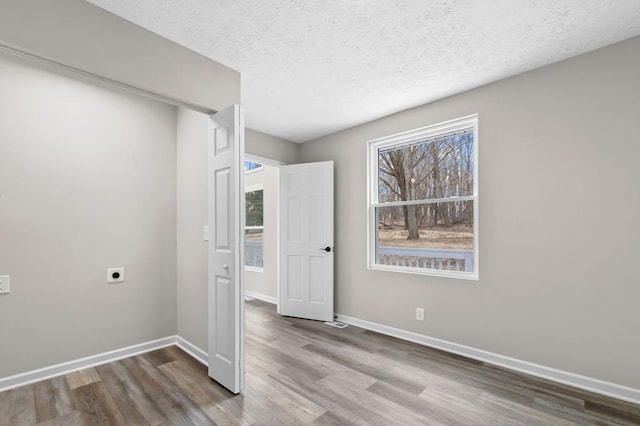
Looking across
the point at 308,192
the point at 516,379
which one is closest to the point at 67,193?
the point at 308,192

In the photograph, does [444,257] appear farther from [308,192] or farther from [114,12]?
[114,12]

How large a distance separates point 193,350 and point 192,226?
47.7 inches

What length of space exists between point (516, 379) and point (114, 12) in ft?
12.9

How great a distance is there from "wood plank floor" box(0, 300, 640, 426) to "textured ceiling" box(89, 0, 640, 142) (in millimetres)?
2587

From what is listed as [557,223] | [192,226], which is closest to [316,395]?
[192,226]

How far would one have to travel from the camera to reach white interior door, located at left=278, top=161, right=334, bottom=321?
4.06m

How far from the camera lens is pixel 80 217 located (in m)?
2.70

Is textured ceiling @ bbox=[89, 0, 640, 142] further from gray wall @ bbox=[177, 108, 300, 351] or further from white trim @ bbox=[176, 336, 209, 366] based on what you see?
white trim @ bbox=[176, 336, 209, 366]

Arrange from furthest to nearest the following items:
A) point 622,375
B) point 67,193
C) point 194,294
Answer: point 194,294
point 67,193
point 622,375

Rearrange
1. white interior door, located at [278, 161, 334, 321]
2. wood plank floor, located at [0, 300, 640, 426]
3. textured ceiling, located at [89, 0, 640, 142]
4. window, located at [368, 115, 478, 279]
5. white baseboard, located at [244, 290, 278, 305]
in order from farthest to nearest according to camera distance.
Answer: white baseboard, located at [244, 290, 278, 305], white interior door, located at [278, 161, 334, 321], window, located at [368, 115, 478, 279], wood plank floor, located at [0, 300, 640, 426], textured ceiling, located at [89, 0, 640, 142]

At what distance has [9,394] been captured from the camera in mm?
2205

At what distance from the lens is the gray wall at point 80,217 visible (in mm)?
2373

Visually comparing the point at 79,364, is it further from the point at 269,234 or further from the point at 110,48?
the point at 269,234

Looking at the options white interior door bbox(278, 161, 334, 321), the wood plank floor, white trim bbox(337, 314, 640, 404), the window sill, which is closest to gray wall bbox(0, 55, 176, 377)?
the wood plank floor
